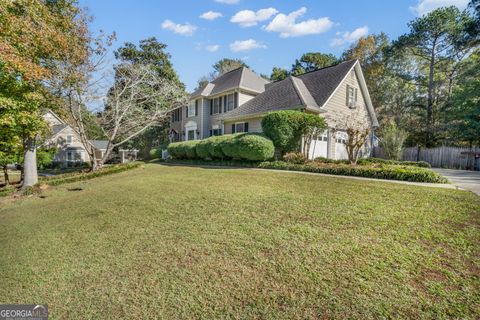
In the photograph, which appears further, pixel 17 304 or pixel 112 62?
pixel 112 62

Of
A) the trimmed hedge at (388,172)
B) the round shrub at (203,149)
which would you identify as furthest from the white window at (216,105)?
the trimmed hedge at (388,172)

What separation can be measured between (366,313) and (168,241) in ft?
10.8

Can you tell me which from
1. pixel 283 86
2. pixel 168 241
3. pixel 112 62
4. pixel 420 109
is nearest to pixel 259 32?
pixel 283 86

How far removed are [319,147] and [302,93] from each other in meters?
3.79

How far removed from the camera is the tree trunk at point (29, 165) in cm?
1310

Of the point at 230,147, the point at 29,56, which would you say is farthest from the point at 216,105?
the point at 29,56

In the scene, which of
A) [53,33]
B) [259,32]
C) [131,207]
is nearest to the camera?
[131,207]

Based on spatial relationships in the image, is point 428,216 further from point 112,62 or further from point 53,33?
point 112,62

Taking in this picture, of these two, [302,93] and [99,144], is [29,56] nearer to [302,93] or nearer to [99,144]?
[302,93]

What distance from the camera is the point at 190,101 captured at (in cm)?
2428

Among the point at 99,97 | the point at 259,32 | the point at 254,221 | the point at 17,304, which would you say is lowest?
the point at 17,304

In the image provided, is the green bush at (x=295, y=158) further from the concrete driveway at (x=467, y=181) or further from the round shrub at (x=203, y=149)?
the concrete driveway at (x=467, y=181)

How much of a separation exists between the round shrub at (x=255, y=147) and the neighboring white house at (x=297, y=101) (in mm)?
3429

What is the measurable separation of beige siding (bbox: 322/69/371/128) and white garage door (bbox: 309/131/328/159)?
47.2 inches
